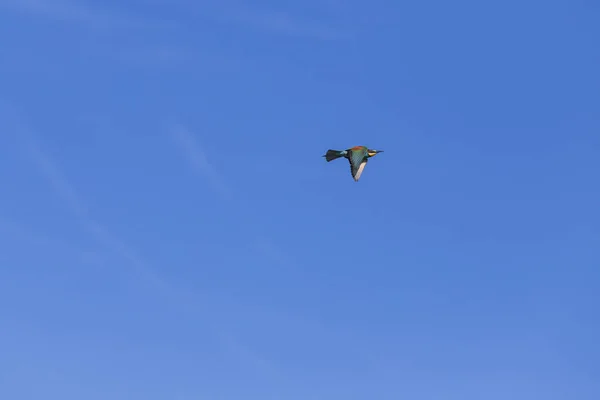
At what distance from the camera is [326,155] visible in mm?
192625

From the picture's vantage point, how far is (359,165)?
602ft

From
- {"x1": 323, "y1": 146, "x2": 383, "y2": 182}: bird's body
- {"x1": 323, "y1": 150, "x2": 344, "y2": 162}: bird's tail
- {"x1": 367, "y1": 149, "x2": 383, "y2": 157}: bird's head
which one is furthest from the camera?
{"x1": 323, "y1": 150, "x2": 344, "y2": 162}: bird's tail

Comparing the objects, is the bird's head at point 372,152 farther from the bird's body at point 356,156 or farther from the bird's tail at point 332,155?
the bird's tail at point 332,155

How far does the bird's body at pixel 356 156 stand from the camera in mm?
180613

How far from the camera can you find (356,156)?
186 metres

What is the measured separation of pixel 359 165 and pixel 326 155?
38.4 ft

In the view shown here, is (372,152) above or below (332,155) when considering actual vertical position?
below

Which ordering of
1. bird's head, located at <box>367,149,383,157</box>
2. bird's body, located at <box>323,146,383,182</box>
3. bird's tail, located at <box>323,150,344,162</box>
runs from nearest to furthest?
bird's body, located at <box>323,146,383,182</box>, bird's head, located at <box>367,149,383,157</box>, bird's tail, located at <box>323,150,344,162</box>

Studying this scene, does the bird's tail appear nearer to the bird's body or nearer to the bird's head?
the bird's body

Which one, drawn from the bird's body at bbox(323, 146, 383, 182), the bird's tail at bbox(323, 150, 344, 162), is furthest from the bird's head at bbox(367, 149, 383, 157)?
the bird's tail at bbox(323, 150, 344, 162)

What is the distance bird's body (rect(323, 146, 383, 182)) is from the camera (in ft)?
593

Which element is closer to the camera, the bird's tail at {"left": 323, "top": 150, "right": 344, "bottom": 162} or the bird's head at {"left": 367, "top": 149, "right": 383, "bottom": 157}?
the bird's head at {"left": 367, "top": 149, "right": 383, "bottom": 157}

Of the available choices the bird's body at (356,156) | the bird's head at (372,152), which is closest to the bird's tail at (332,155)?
the bird's body at (356,156)

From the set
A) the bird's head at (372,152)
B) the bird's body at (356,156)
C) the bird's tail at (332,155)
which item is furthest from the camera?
the bird's tail at (332,155)
